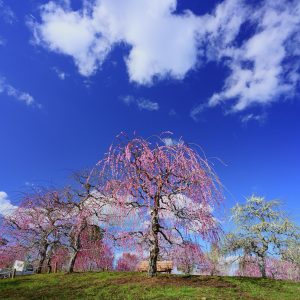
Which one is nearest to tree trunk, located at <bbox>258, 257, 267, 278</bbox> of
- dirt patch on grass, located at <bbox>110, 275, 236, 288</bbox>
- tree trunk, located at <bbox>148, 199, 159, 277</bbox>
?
dirt patch on grass, located at <bbox>110, 275, 236, 288</bbox>

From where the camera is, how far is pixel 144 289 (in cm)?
1088

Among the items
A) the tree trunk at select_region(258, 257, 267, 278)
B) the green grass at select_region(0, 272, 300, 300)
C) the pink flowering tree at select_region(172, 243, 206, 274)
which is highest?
the tree trunk at select_region(258, 257, 267, 278)

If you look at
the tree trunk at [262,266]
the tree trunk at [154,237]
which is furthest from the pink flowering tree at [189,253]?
the tree trunk at [262,266]

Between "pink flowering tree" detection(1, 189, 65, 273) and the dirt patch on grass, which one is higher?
"pink flowering tree" detection(1, 189, 65, 273)

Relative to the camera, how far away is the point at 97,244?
17.3 meters

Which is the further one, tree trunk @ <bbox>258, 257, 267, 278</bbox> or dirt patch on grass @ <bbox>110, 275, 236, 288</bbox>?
tree trunk @ <bbox>258, 257, 267, 278</bbox>

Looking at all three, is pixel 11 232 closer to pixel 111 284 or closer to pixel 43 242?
pixel 43 242

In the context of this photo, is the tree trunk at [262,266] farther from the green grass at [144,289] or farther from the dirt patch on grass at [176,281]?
the dirt patch on grass at [176,281]

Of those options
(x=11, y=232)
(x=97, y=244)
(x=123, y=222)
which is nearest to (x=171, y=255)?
(x=123, y=222)

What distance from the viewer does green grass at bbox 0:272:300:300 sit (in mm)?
10227

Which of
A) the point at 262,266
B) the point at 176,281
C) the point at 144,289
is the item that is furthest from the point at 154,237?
the point at 262,266

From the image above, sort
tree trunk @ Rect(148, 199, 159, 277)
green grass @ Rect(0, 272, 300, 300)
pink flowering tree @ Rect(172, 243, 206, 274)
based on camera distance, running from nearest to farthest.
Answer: green grass @ Rect(0, 272, 300, 300)
pink flowering tree @ Rect(172, 243, 206, 274)
tree trunk @ Rect(148, 199, 159, 277)

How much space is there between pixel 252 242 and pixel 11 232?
57.7 feet

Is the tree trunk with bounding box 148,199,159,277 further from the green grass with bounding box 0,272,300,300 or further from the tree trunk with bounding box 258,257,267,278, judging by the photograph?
the tree trunk with bounding box 258,257,267,278
